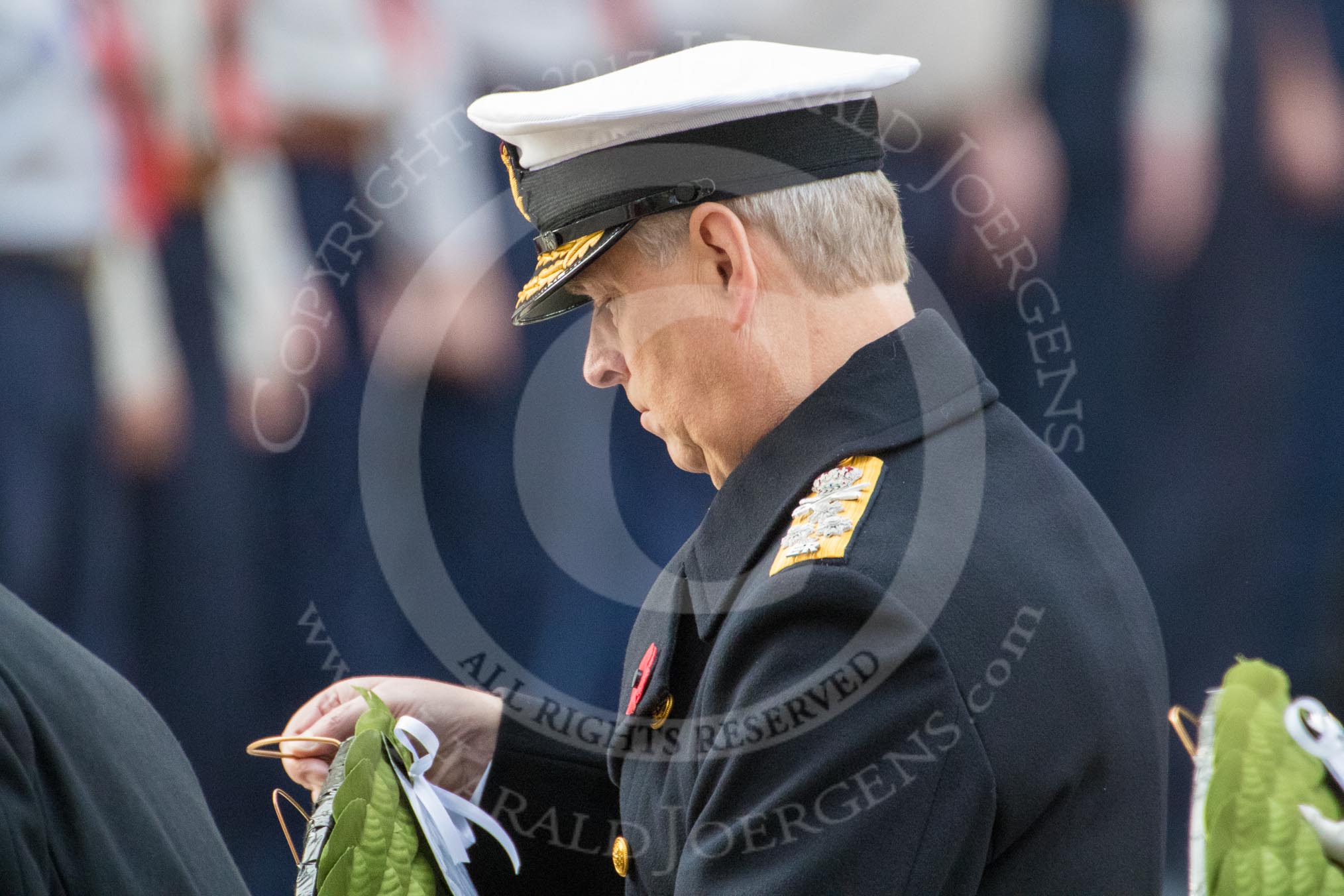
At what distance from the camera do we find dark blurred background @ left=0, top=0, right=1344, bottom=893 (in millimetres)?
2781

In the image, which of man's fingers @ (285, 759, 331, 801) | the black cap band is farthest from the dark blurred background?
the black cap band

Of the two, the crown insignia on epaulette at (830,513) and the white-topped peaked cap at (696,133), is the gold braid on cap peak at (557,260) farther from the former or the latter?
the crown insignia on epaulette at (830,513)

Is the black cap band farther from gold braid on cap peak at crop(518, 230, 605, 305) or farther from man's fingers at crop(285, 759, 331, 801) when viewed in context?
man's fingers at crop(285, 759, 331, 801)

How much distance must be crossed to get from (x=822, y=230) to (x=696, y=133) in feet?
0.57

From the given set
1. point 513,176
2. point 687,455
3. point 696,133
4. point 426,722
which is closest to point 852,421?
point 687,455

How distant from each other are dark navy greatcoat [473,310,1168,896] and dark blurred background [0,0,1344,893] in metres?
1.67

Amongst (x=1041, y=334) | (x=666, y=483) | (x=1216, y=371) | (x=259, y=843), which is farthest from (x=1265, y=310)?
(x=259, y=843)

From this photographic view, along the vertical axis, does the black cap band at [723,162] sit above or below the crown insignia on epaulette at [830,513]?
above

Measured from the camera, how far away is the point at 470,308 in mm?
2994

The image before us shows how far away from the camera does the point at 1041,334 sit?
3256mm

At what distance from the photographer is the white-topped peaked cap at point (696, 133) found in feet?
4.34

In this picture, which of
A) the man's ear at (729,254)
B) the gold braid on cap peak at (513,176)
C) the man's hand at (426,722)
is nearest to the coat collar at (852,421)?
the man's ear at (729,254)

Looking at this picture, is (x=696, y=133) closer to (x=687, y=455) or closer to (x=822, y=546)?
(x=687, y=455)

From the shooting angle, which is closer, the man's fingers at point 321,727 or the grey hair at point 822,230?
the grey hair at point 822,230
